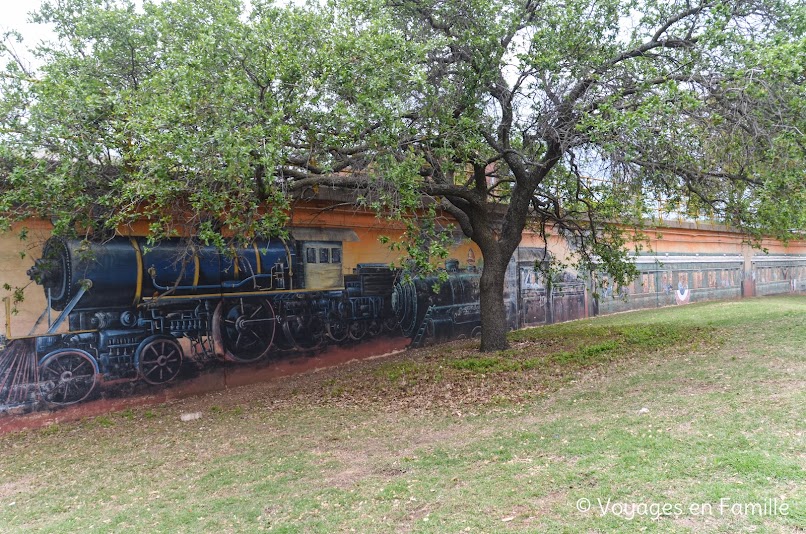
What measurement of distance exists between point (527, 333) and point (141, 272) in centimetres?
868

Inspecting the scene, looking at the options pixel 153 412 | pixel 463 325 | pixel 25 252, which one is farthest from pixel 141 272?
pixel 463 325

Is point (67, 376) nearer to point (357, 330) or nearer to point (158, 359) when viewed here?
point (158, 359)

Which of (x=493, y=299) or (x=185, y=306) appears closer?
(x=185, y=306)

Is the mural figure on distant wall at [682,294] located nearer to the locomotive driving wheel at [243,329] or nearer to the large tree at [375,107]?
the large tree at [375,107]

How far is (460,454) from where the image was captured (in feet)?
18.3

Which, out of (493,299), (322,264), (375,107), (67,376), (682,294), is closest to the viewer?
(375,107)

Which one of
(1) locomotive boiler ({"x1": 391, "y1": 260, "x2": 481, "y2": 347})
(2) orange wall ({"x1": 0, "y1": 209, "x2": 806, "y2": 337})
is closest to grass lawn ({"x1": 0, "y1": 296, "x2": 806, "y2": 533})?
(2) orange wall ({"x1": 0, "y1": 209, "x2": 806, "y2": 337})

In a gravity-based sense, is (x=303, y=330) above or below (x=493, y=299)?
below

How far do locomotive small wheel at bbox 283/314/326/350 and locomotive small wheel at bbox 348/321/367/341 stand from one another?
73cm

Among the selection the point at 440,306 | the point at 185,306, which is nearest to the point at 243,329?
the point at 185,306

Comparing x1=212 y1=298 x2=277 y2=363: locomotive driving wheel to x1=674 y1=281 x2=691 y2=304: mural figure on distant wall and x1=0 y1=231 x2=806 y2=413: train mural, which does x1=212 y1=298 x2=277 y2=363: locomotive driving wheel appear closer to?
x1=0 y1=231 x2=806 y2=413: train mural

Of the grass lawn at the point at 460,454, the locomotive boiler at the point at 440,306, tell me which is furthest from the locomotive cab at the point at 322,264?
the grass lawn at the point at 460,454

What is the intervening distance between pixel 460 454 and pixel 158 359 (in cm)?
571

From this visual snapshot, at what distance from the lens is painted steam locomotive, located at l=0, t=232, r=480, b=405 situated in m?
8.15
